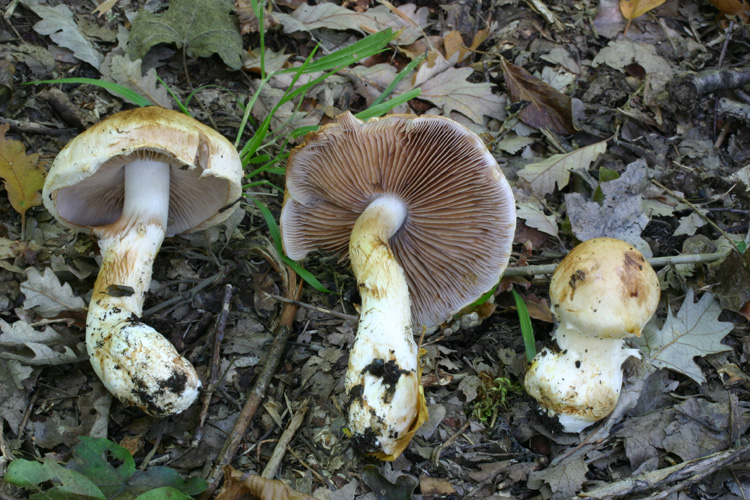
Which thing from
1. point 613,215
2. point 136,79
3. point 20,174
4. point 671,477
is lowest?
point 671,477

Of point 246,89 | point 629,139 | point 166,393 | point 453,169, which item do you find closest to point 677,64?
point 629,139

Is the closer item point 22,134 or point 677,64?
point 22,134

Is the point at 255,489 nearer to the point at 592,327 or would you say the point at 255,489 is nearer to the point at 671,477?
the point at 592,327

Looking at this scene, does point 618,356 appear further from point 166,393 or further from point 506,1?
point 506,1

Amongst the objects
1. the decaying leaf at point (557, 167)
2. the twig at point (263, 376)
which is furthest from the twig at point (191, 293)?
the decaying leaf at point (557, 167)

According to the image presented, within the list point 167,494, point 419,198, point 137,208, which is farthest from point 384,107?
point 167,494
